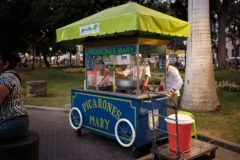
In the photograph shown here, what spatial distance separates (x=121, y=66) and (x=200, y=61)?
9.17 ft

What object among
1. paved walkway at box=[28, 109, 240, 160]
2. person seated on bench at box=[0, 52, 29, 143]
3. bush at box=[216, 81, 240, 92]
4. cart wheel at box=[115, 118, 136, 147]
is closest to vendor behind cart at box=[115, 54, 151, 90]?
cart wheel at box=[115, 118, 136, 147]

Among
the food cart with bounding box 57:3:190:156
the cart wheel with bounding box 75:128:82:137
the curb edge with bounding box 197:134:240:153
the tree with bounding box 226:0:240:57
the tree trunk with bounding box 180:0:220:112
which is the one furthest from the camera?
the tree with bounding box 226:0:240:57

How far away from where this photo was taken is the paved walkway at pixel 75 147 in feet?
14.4

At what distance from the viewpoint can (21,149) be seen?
10.2 ft

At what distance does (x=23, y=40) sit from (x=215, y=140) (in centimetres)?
2772

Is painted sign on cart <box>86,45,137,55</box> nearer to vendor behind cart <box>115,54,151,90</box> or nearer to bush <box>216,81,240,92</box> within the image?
vendor behind cart <box>115,54,151,90</box>

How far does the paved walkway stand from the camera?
14.4 ft

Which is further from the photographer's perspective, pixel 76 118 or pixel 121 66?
pixel 76 118

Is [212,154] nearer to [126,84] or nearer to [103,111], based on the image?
[126,84]

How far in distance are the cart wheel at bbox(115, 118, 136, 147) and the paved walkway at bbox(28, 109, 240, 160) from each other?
0.27m

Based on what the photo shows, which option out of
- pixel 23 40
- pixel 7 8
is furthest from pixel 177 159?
pixel 23 40

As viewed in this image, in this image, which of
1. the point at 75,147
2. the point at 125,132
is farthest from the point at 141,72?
the point at 75,147

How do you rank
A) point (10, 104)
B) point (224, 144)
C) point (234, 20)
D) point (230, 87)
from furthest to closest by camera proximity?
1. point (234, 20)
2. point (230, 87)
3. point (224, 144)
4. point (10, 104)

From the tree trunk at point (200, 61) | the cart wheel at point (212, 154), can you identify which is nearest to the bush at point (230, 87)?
the tree trunk at point (200, 61)
